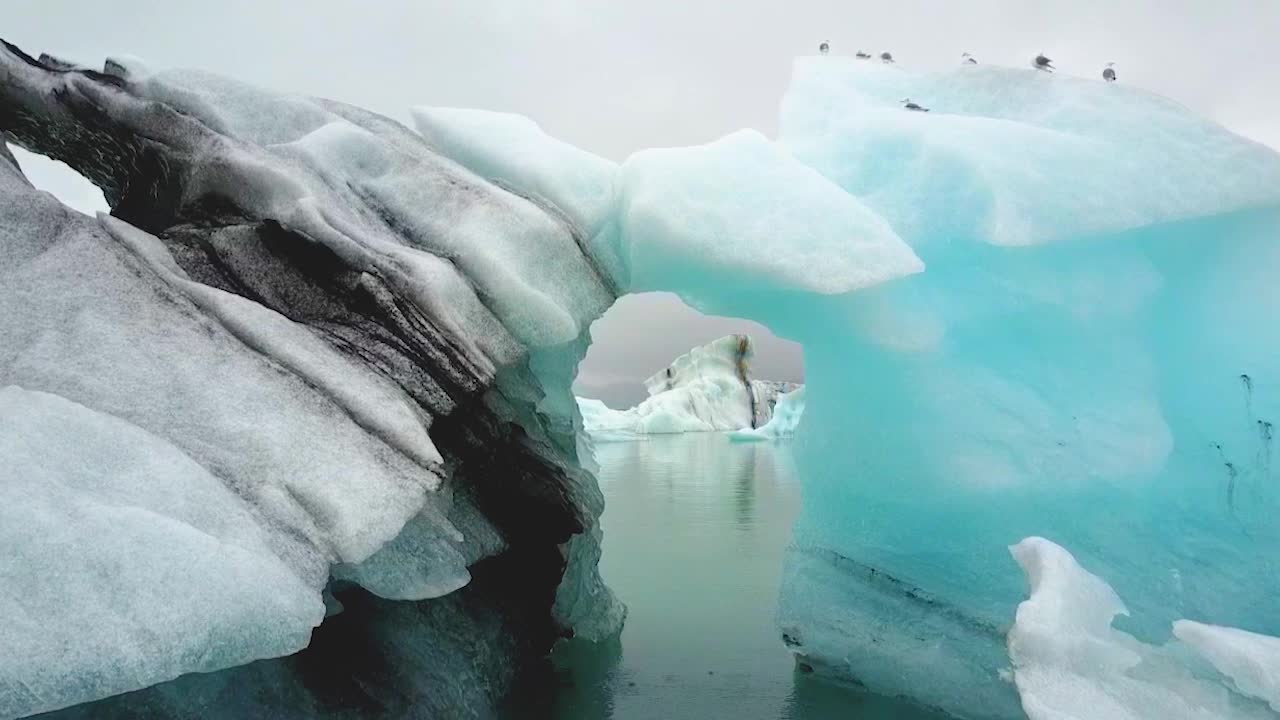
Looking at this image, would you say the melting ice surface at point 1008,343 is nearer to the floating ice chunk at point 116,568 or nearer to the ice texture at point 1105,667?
the ice texture at point 1105,667

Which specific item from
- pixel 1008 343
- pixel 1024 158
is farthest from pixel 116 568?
pixel 1024 158

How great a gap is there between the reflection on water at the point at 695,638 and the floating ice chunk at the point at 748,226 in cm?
198

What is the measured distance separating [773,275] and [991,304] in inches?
45.6

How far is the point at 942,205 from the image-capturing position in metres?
4.16

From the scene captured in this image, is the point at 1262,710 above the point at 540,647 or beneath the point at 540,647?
above

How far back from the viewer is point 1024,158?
393 cm

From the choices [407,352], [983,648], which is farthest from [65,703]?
[983,648]

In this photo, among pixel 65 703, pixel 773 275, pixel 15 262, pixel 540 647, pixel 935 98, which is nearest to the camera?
pixel 65 703

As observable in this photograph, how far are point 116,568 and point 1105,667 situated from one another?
123 inches

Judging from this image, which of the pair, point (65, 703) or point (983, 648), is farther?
point (983, 648)

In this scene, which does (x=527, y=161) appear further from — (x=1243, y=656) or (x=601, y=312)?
(x=1243, y=656)

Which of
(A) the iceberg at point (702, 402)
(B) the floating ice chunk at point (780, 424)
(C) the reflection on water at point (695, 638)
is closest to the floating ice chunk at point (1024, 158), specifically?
(C) the reflection on water at point (695, 638)

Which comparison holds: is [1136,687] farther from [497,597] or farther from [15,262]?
[15,262]

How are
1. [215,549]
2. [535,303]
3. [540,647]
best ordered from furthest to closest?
[540,647], [535,303], [215,549]
